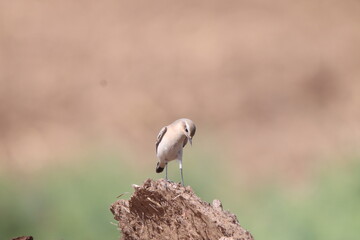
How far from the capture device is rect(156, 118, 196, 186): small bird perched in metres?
4.93

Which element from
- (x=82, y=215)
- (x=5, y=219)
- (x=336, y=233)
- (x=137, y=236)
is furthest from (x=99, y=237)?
(x=137, y=236)

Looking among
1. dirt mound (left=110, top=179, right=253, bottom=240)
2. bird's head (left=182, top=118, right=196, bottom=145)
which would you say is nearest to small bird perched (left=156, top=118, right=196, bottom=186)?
bird's head (left=182, top=118, right=196, bottom=145)

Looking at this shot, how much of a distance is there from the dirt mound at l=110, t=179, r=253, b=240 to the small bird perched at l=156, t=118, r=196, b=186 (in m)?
0.79

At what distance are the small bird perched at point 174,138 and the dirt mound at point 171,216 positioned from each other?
2.59 ft

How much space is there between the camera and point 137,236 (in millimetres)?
4277

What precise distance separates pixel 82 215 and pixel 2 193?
0.98m

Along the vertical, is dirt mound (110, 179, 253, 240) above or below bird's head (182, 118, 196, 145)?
below

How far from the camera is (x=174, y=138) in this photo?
5.01 meters

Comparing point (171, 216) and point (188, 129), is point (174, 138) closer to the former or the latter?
point (188, 129)

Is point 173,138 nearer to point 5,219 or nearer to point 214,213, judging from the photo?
point 214,213

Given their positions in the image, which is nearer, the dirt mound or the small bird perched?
the dirt mound

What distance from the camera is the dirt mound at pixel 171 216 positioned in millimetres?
4000

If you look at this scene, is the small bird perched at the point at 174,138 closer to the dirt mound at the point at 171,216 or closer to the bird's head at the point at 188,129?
the bird's head at the point at 188,129

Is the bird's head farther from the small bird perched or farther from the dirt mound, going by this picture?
the dirt mound
